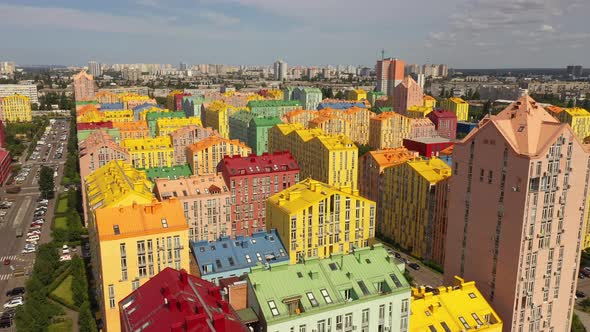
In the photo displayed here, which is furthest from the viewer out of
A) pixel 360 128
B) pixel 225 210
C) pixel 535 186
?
pixel 360 128

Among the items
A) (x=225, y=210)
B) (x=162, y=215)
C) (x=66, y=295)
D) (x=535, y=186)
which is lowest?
(x=66, y=295)

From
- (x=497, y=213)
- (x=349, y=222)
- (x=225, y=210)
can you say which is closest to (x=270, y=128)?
(x=225, y=210)

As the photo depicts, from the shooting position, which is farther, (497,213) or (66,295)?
(66,295)

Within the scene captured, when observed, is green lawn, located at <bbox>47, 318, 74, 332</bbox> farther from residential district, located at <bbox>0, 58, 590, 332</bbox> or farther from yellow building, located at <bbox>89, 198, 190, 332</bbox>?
yellow building, located at <bbox>89, 198, 190, 332</bbox>

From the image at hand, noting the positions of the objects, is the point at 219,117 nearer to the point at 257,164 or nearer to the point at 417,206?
the point at 257,164

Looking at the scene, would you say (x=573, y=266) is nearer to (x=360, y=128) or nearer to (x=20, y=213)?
(x=20, y=213)

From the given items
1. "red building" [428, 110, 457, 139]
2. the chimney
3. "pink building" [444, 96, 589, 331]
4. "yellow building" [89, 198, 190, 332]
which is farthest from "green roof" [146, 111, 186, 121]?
the chimney
